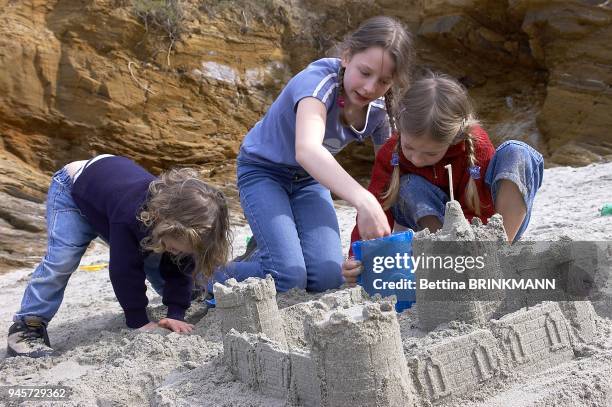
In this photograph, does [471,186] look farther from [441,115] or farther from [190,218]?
[190,218]

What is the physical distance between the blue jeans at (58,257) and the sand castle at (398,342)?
46.7 inches

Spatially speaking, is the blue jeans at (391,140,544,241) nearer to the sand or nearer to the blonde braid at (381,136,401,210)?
the blonde braid at (381,136,401,210)

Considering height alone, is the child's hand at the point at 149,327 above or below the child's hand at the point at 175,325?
below

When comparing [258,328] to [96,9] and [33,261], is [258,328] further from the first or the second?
[96,9]

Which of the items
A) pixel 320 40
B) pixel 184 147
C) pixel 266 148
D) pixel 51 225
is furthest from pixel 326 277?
pixel 320 40

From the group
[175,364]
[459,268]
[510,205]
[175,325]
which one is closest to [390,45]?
[510,205]

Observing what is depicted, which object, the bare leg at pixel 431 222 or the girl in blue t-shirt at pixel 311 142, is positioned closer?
the bare leg at pixel 431 222

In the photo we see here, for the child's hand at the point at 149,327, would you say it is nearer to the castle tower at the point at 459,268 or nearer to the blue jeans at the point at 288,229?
the blue jeans at the point at 288,229

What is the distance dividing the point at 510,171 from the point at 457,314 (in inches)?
38.1

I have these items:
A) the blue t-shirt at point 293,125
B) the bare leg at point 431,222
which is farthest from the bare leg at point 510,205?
the blue t-shirt at point 293,125

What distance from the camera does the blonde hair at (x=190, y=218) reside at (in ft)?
10.0

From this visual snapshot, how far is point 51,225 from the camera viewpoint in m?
3.46

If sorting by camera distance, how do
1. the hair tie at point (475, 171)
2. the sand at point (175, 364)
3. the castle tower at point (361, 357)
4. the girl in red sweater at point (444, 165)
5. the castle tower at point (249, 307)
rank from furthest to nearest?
1. the hair tie at point (475, 171)
2. the girl in red sweater at point (444, 165)
3. the castle tower at point (249, 307)
4. the sand at point (175, 364)
5. the castle tower at point (361, 357)

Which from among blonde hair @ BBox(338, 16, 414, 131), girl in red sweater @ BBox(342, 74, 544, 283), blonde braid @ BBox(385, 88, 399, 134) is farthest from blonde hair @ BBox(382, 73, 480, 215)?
blonde braid @ BBox(385, 88, 399, 134)
